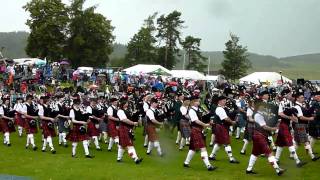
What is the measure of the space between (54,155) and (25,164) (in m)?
1.84

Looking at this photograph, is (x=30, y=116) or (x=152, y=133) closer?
(x=152, y=133)

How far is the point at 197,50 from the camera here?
7244cm

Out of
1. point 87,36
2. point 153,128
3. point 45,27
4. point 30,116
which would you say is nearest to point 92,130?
point 30,116

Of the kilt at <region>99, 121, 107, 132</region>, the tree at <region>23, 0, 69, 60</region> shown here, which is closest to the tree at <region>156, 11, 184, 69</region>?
the tree at <region>23, 0, 69, 60</region>

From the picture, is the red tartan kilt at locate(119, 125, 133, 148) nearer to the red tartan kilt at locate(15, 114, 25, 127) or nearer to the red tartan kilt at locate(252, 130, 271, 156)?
the red tartan kilt at locate(252, 130, 271, 156)

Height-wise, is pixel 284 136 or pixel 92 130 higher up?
pixel 284 136

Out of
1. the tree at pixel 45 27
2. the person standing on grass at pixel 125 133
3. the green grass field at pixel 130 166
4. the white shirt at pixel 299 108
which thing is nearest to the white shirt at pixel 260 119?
the green grass field at pixel 130 166

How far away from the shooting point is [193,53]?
72.7m

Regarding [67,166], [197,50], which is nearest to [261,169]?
[67,166]

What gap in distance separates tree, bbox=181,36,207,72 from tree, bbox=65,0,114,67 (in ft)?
41.3

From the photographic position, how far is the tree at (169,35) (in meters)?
71.8

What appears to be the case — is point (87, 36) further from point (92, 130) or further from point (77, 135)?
point (77, 135)

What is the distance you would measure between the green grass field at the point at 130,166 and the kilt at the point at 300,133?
690 millimetres

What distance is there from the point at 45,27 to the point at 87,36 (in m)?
6.09
